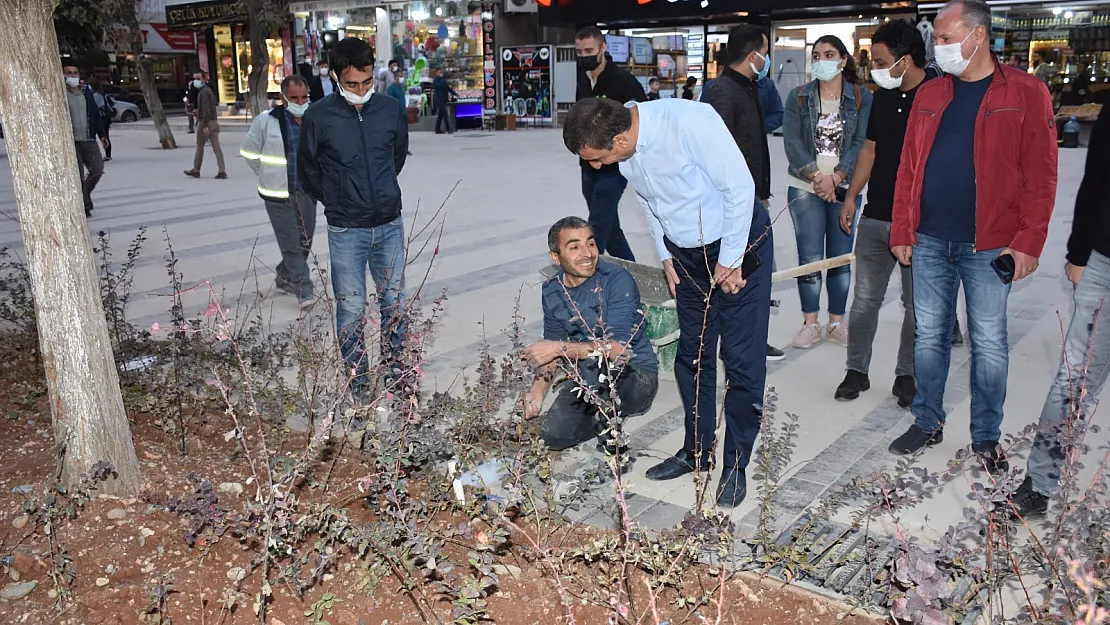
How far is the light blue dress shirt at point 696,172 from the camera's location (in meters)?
3.15

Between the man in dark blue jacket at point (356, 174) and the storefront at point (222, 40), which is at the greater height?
the storefront at point (222, 40)

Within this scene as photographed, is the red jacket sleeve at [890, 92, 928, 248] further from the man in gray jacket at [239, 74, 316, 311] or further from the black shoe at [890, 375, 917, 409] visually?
the man in gray jacket at [239, 74, 316, 311]

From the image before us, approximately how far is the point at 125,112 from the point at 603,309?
109 ft

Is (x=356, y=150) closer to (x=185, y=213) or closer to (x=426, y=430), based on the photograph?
(x=426, y=430)

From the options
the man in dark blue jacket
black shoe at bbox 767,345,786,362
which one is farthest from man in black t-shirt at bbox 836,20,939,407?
the man in dark blue jacket

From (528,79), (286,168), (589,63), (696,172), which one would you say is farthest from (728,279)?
(528,79)

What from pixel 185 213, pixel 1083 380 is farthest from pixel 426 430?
pixel 185 213

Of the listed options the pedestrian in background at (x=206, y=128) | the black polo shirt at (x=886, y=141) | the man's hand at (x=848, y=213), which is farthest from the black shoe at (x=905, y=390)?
the pedestrian in background at (x=206, y=128)

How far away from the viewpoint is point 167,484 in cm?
347

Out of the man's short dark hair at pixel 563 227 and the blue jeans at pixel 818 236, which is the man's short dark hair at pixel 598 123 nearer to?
the man's short dark hair at pixel 563 227

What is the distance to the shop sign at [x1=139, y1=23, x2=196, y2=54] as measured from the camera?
4219 cm

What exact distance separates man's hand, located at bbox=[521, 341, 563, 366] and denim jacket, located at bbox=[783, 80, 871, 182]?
2371mm

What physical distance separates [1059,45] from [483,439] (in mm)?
21022

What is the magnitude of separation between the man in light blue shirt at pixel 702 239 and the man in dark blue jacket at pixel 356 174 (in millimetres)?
1525
